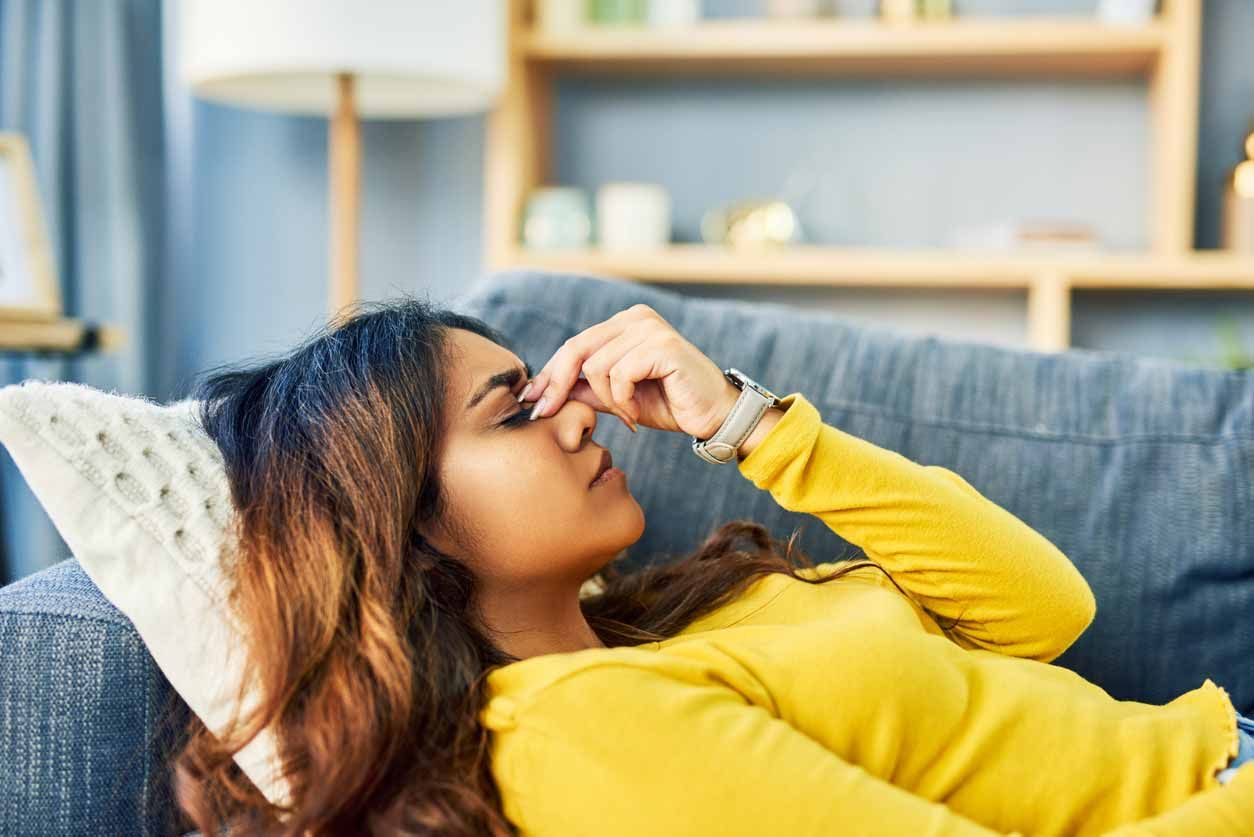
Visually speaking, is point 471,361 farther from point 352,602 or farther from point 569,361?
point 352,602

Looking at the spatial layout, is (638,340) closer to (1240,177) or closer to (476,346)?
(476,346)

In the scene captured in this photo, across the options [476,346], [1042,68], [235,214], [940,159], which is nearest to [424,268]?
[235,214]

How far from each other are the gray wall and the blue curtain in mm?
171

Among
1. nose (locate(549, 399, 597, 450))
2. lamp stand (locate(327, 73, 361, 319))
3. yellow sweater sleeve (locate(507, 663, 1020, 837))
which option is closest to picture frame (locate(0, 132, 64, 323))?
lamp stand (locate(327, 73, 361, 319))

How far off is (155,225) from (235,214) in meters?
0.36

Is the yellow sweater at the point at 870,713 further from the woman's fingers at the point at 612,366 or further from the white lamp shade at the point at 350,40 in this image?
the white lamp shade at the point at 350,40

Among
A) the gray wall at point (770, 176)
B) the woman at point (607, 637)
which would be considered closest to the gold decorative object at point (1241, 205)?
the gray wall at point (770, 176)

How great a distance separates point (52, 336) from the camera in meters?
2.27

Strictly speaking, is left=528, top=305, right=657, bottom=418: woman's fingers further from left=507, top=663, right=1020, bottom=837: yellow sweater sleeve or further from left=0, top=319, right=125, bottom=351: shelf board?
left=0, top=319, right=125, bottom=351: shelf board

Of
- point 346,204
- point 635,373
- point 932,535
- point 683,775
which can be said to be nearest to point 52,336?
point 346,204

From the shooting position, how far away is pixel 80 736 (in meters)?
0.96

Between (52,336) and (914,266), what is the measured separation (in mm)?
1784

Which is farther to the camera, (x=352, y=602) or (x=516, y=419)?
(x=516, y=419)

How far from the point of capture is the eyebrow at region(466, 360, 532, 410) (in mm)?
1084
